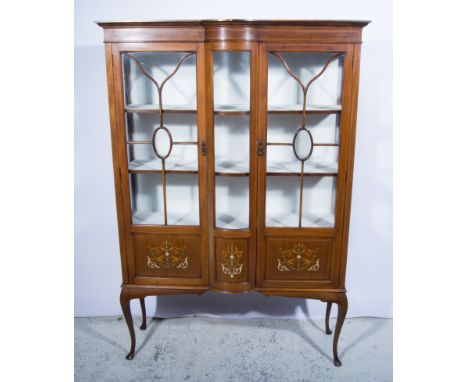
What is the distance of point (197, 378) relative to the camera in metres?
1.80

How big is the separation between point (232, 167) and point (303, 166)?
31 centimetres

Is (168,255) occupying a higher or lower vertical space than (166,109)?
lower

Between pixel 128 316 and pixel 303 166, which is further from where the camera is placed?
pixel 128 316

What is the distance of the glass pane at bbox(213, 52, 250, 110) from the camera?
62.0 inches

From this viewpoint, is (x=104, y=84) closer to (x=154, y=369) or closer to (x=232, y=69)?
(x=232, y=69)

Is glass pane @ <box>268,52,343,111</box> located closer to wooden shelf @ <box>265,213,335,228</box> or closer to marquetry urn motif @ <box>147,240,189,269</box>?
wooden shelf @ <box>265,213,335,228</box>

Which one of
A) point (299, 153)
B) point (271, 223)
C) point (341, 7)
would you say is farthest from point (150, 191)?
point (341, 7)

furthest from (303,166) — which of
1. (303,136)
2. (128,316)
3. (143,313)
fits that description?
(143,313)

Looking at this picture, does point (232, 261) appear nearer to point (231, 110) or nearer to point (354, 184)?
point (231, 110)

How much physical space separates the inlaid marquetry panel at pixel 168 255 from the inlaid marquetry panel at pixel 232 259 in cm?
10

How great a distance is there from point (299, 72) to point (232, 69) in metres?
0.29

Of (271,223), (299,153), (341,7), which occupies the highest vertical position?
(341,7)

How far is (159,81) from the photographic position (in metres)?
1.63

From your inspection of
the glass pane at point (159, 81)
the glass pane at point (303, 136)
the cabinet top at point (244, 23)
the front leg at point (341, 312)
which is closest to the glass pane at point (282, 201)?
the glass pane at point (303, 136)
